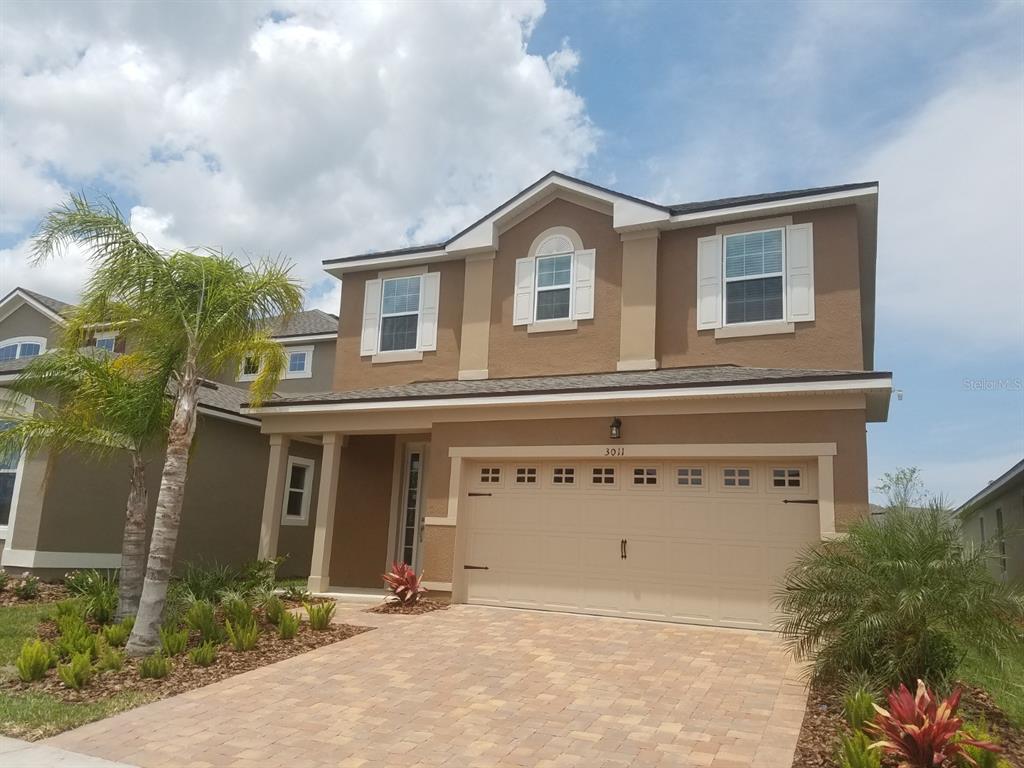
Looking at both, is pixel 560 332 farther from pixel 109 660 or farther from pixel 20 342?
pixel 20 342

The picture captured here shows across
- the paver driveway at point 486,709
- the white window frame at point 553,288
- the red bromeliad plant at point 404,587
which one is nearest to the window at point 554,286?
the white window frame at point 553,288

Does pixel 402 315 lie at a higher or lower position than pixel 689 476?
higher

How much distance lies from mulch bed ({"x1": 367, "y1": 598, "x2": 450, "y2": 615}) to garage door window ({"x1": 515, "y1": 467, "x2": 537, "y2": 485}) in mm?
2265

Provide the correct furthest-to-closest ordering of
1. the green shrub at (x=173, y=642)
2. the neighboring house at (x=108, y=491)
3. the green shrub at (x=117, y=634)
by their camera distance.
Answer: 1. the neighboring house at (x=108, y=491)
2. the green shrub at (x=117, y=634)
3. the green shrub at (x=173, y=642)

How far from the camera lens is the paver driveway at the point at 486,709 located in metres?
5.83

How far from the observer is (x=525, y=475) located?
1261cm

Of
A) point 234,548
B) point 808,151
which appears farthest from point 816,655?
point 234,548

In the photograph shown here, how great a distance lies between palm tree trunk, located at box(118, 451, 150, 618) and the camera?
1003 centimetres

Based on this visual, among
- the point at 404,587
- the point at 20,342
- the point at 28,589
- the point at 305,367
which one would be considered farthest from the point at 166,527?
the point at 305,367

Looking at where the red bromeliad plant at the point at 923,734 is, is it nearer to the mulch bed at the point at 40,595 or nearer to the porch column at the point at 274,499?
the porch column at the point at 274,499

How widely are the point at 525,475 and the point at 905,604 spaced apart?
22.3 feet

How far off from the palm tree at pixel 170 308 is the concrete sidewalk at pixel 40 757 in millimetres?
2633

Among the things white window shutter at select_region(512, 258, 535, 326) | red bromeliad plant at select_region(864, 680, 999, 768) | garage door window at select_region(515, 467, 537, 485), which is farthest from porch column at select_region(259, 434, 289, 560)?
red bromeliad plant at select_region(864, 680, 999, 768)

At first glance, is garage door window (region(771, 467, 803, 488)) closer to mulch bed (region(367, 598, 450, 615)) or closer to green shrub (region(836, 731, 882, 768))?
mulch bed (region(367, 598, 450, 615))
